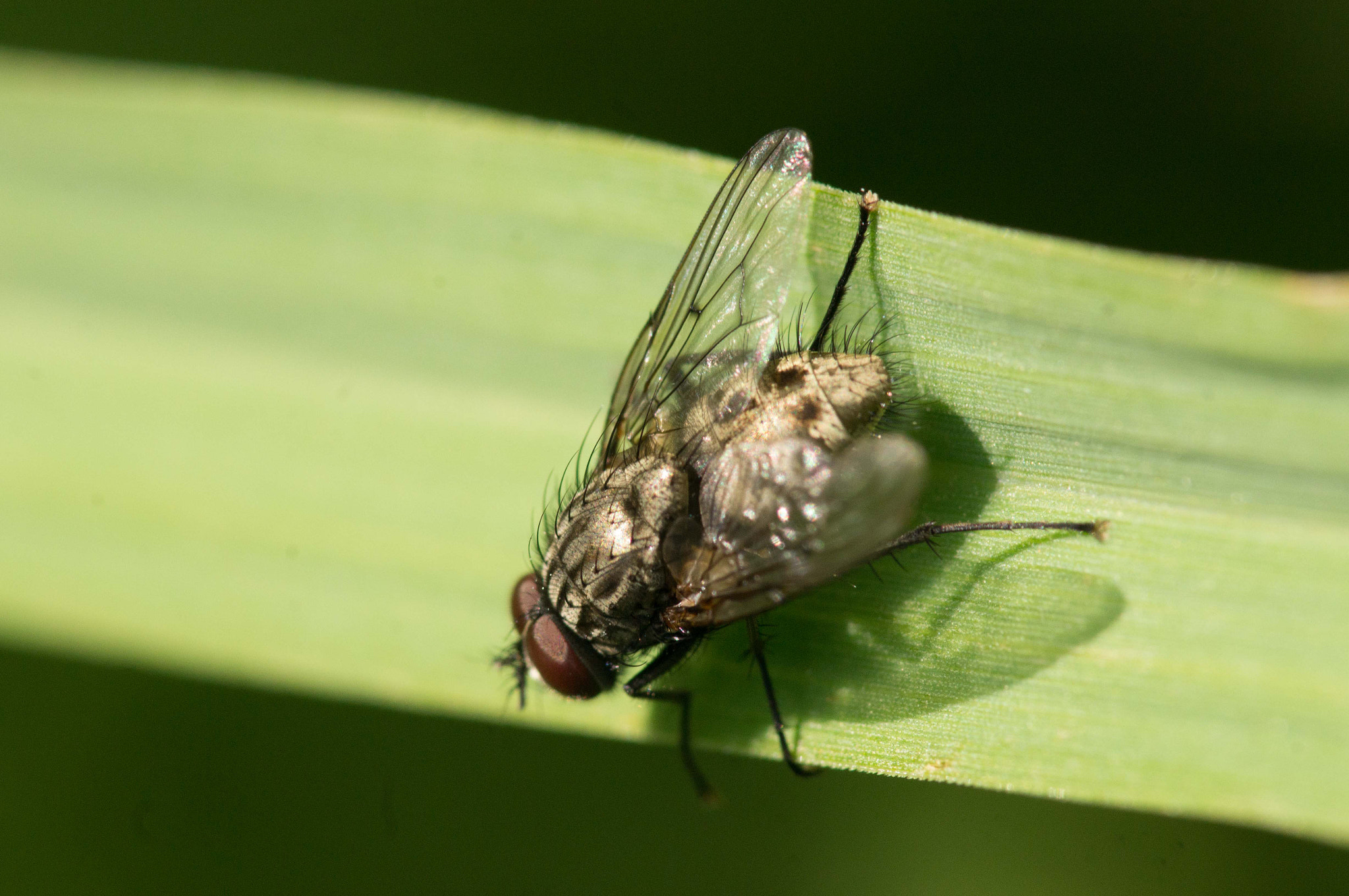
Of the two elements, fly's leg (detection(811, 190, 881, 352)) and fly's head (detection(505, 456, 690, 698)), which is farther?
fly's head (detection(505, 456, 690, 698))

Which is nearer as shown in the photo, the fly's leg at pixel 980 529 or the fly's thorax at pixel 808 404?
the fly's leg at pixel 980 529

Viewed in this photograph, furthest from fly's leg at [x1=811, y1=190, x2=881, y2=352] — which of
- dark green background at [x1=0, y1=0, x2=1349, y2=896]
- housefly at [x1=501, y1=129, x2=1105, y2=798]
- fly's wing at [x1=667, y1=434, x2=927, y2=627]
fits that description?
dark green background at [x1=0, y1=0, x2=1349, y2=896]

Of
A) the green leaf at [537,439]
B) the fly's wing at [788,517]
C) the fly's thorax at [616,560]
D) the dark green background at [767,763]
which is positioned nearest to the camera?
the fly's wing at [788,517]

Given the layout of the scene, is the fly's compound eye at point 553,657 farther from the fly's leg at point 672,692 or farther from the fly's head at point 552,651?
the fly's leg at point 672,692

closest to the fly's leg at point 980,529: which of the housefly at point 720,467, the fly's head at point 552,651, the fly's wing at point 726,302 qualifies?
the housefly at point 720,467

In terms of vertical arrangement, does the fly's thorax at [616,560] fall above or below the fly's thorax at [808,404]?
below

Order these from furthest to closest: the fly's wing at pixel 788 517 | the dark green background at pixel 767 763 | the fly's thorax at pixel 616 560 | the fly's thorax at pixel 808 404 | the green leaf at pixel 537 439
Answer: the dark green background at pixel 767 763 → the fly's thorax at pixel 616 560 → the fly's thorax at pixel 808 404 → the green leaf at pixel 537 439 → the fly's wing at pixel 788 517

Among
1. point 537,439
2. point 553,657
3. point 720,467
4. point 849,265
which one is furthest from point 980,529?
point 537,439

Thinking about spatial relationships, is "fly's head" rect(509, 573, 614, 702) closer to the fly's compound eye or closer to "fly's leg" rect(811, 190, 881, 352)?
the fly's compound eye
